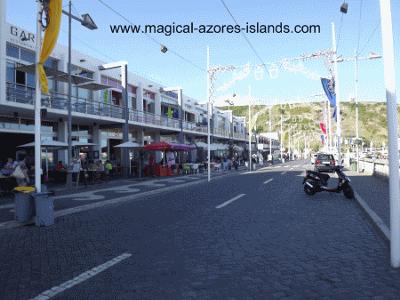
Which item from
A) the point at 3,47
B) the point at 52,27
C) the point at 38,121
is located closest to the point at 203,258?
the point at 38,121

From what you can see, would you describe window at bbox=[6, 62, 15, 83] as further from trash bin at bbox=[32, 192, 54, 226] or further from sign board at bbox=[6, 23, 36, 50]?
trash bin at bbox=[32, 192, 54, 226]

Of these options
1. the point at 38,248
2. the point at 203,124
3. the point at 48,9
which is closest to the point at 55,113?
the point at 48,9

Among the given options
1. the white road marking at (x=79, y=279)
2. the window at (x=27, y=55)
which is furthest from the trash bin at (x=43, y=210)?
the window at (x=27, y=55)

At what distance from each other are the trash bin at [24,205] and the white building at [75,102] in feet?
13.6

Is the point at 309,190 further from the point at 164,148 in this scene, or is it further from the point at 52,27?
the point at 164,148

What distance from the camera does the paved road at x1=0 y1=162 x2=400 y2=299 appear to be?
4.37 m

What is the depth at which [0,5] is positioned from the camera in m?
20.1

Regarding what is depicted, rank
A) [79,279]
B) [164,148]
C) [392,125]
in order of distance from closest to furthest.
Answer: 1. [79,279]
2. [392,125]
3. [164,148]

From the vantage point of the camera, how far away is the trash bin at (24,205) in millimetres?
9359

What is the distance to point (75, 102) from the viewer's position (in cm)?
2522

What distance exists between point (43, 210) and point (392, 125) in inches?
304

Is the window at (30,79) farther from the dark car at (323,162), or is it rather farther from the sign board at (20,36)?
the dark car at (323,162)

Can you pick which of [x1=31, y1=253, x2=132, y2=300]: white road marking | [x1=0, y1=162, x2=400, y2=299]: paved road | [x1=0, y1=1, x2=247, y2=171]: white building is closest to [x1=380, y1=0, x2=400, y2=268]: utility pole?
[x1=0, y1=162, x2=400, y2=299]: paved road

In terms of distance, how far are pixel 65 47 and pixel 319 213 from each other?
76.2 feet
